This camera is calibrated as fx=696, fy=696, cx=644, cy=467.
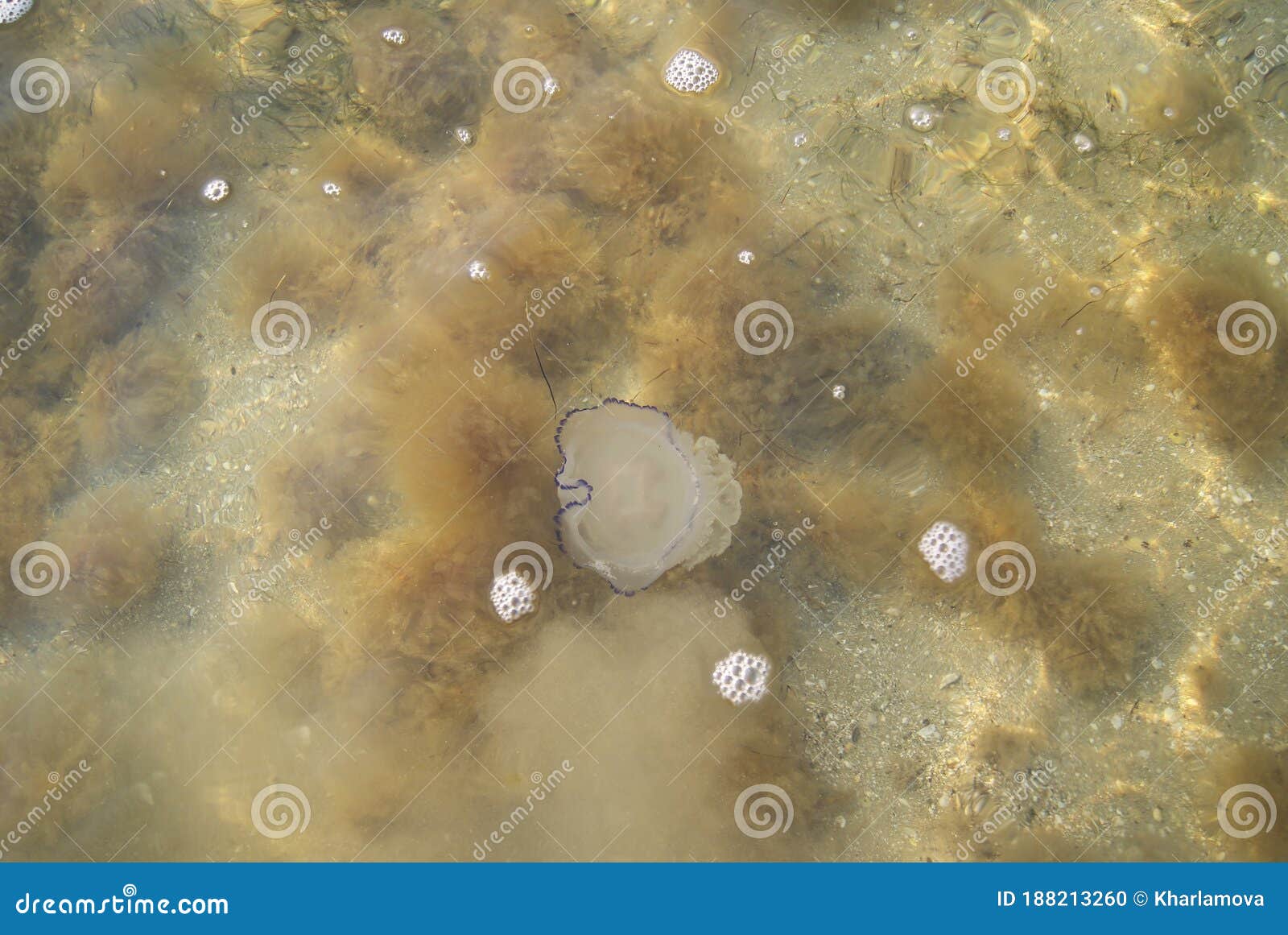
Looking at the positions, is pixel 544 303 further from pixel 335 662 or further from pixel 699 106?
pixel 335 662

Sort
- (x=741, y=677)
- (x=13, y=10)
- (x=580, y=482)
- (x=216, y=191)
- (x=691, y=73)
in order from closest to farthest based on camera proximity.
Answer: (x=741, y=677) → (x=580, y=482) → (x=691, y=73) → (x=216, y=191) → (x=13, y=10)

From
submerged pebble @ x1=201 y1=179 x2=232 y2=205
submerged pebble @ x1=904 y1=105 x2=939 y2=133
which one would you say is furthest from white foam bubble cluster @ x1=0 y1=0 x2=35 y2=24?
submerged pebble @ x1=904 y1=105 x2=939 y2=133

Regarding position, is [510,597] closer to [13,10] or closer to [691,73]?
[691,73]

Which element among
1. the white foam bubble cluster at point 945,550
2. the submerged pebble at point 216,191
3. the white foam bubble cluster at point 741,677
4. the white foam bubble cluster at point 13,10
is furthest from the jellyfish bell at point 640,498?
the white foam bubble cluster at point 13,10

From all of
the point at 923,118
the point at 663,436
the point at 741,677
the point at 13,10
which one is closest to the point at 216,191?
the point at 13,10

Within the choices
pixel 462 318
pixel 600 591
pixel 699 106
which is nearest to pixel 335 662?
pixel 600 591

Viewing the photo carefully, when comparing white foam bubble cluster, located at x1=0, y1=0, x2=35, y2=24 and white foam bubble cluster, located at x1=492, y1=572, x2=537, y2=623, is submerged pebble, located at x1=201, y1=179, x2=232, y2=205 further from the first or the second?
white foam bubble cluster, located at x1=492, y1=572, x2=537, y2=623
